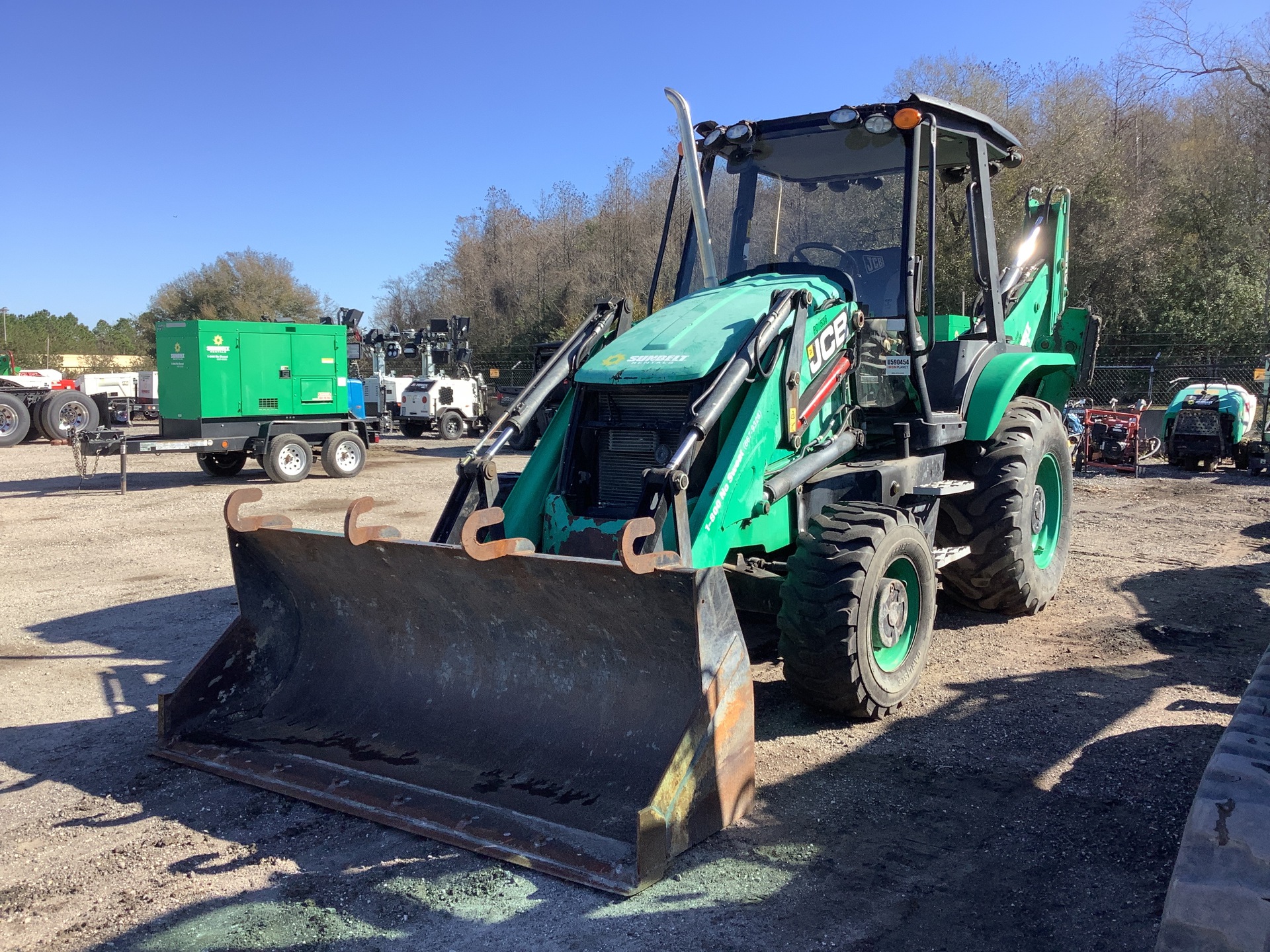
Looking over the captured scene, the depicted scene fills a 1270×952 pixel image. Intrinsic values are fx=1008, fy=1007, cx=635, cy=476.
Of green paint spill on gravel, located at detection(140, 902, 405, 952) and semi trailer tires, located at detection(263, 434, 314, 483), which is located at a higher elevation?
semi trailer tires, located at detection(263, 434, 314, 483)

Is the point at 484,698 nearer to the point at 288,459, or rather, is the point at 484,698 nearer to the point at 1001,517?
the point at 1001,517

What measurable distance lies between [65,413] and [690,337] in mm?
22719

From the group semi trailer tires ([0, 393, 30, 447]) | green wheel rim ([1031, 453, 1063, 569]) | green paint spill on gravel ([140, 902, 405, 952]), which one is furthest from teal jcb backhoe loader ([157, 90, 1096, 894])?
semi trailer tires ([0, 393, 30, 447])

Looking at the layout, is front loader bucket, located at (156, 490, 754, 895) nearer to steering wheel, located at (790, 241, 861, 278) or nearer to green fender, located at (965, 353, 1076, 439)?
steering wheel, located at (790, 241, 861, 278)

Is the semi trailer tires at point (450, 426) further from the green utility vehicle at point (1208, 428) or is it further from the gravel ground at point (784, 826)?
the gravel ground at point (784, 826)

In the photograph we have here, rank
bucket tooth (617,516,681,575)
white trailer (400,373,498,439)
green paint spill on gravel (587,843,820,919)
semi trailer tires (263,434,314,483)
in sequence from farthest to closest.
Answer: white trailer (400,373,498,439), semi trailer tires (263,434,314,483), bucket tooth (617,516,681,575), green paint spill on gravel (587,843,820,919)

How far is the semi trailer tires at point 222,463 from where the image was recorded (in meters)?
16.7

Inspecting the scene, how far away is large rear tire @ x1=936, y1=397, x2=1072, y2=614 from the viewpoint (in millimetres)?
6070

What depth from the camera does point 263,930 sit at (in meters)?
3.10

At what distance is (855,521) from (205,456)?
1464 centimetres

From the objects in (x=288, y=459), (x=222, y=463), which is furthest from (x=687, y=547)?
(x=222, y=463)

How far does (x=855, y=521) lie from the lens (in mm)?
4590

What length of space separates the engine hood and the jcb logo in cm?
15

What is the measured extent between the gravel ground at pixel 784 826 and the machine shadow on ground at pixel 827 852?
0.01m
